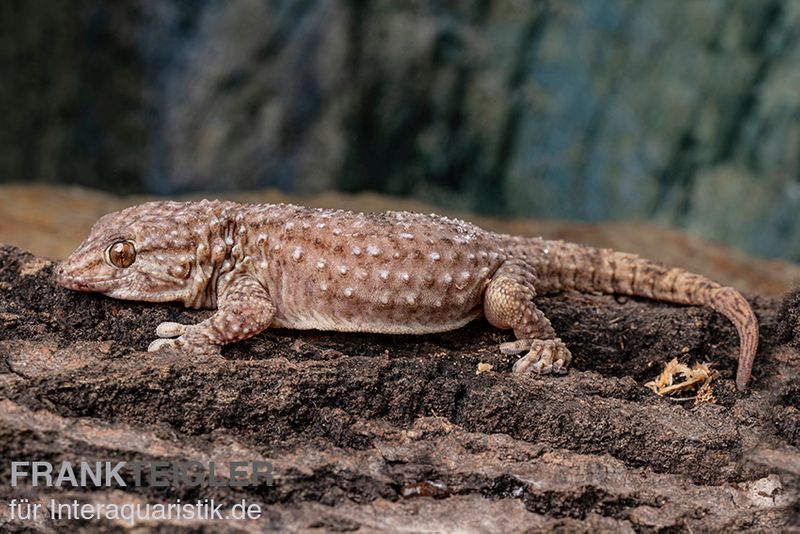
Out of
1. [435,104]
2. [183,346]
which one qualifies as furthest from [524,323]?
[435,104]

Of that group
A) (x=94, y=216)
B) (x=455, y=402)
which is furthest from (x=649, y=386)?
(x=94, y=216)

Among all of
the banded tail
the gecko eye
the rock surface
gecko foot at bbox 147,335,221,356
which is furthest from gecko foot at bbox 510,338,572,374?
the gecko eye

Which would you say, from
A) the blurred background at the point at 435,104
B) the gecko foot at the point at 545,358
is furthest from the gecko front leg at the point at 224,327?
the blurred background at the point at 435,104

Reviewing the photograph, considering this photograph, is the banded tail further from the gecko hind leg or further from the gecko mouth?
→ the gecko mouth

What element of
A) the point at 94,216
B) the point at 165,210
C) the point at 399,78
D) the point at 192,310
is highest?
the point at 399,78

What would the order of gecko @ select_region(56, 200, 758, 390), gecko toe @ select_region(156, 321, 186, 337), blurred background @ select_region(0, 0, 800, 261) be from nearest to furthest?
gecko toe @ select_region(156, 321, 186, 337) < gecko @ select_region(56, 200, 758, 390) < blurred background @ select_region(0, 0, 800, 261)

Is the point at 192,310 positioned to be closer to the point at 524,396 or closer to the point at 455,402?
the point at 455,402
